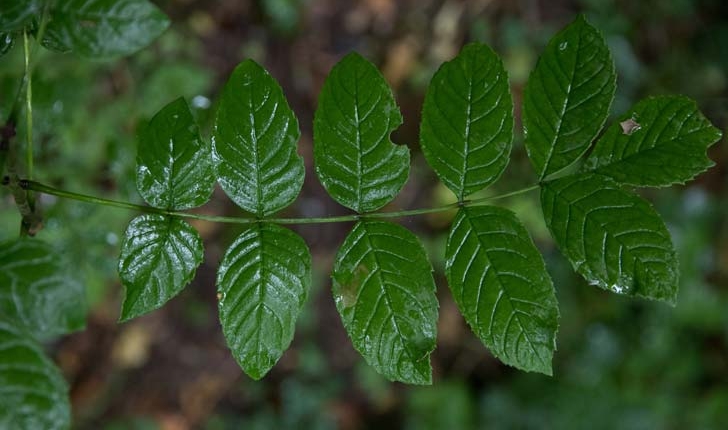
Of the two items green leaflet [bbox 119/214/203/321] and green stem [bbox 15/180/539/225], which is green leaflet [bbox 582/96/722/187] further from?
green leaflet [bbox 119/214/203/321]

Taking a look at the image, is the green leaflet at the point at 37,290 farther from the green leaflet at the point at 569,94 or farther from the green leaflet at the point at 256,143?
the green leaflet at the point at 569,94

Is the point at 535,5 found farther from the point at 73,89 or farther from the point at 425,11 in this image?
the point at 73,89

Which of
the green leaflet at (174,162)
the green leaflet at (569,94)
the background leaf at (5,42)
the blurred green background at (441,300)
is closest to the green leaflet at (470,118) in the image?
the green leaflet at (569,94)

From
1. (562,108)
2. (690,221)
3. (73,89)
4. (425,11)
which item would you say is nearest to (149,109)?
(73,89)

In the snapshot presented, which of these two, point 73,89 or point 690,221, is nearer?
point 73,89

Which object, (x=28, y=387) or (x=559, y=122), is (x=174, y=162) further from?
(x=559, y=122)

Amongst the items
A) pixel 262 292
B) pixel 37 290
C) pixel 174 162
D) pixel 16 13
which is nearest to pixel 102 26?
pixel 16 13

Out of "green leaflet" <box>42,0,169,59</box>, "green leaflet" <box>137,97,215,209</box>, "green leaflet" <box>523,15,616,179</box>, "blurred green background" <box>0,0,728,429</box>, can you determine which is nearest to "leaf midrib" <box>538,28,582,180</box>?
"green leaflet" <box>523,15,616,179</box>
